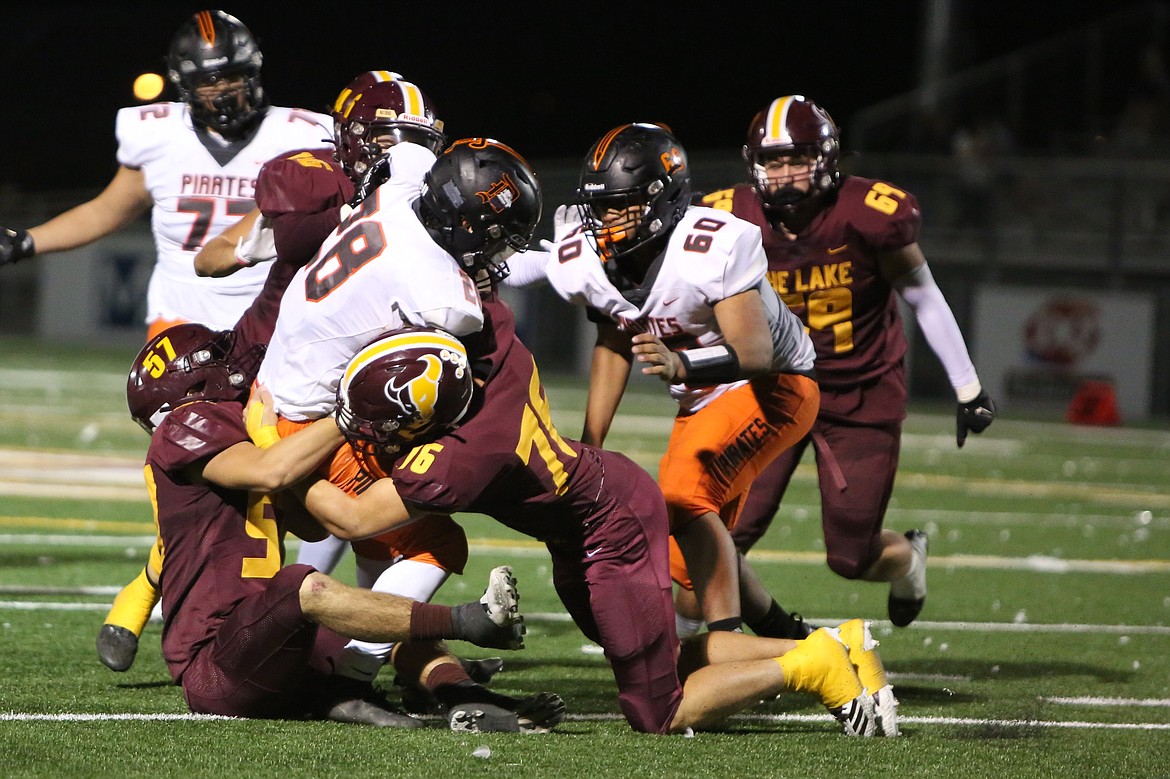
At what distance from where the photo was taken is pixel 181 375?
4.04 meters

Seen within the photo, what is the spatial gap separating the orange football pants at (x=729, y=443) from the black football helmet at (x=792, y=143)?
0.69 metres

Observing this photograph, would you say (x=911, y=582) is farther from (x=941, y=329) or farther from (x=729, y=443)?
(x=729, y=443)

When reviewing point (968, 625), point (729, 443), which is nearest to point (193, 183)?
point (729, 443)

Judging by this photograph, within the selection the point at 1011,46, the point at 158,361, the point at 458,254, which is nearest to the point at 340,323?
the point at 458,254

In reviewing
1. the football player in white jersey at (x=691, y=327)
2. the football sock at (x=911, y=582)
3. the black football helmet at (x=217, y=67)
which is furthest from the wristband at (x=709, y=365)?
the black football helmet at (x=217, y=67)

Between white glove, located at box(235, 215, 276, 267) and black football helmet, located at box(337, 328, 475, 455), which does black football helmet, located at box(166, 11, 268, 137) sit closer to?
white glove, located at box(235, 215, 276, 267)

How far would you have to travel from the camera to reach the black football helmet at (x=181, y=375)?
13.2ft

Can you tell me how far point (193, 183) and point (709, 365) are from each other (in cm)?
237

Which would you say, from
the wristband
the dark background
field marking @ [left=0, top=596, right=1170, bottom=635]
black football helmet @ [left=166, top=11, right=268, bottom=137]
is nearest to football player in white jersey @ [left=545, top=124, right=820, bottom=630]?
the wristband

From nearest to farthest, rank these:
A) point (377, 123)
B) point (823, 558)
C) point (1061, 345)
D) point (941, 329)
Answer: point (377, 123) → point (941, 329) → point (823, 558) → point (1061, 345)

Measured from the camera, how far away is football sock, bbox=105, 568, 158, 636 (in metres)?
4.35

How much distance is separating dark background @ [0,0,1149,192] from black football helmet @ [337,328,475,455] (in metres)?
21.5

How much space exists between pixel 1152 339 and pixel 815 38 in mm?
11697

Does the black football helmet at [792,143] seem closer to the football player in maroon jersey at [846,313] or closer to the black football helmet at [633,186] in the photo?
the football player in maroon jersey at [846,313]
